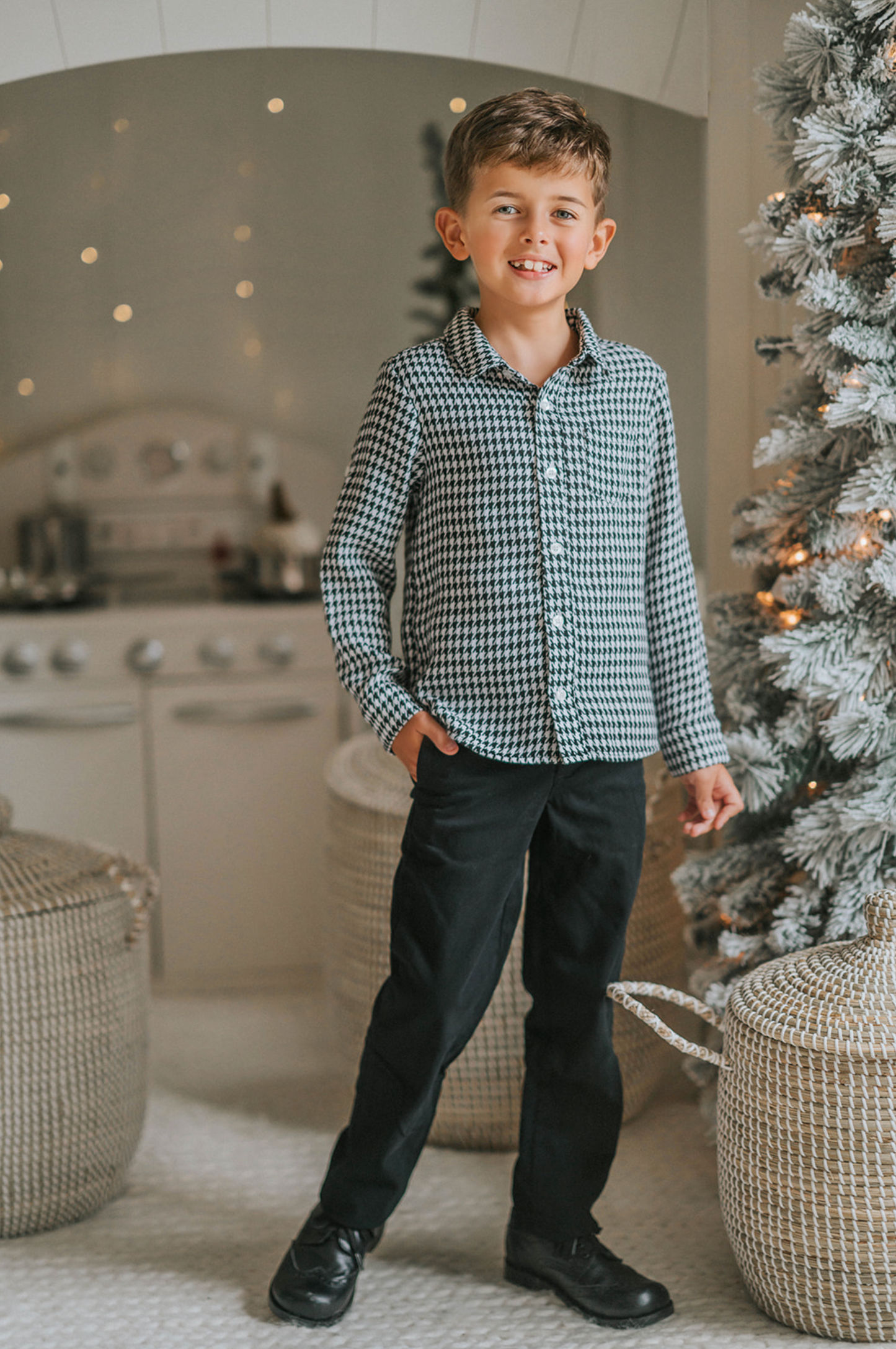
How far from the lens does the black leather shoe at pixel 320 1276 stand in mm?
1326

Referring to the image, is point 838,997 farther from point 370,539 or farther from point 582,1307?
point 370,539

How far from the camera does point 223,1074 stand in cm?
202

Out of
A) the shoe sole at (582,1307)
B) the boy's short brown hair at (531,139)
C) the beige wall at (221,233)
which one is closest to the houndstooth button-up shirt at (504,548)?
the boy's short brown hair at (531,139)

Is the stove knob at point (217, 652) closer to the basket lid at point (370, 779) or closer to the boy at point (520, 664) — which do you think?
the basket lid at point (370, 779)

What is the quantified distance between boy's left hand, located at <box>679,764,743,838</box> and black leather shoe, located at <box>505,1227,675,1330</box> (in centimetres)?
46

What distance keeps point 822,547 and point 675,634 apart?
0.20 metres

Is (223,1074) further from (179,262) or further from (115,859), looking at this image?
(179,262)

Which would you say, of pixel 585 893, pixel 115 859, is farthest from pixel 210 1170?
pixel 585 893

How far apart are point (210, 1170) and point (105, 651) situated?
38.8 inches

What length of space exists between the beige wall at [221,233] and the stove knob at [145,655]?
26.2 inches

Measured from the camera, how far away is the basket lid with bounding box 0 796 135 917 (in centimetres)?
153


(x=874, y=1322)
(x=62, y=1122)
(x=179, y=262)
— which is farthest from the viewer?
(x=179, y=262)

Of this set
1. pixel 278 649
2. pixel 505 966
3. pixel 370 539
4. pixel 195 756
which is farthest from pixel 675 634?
pixel 195 756

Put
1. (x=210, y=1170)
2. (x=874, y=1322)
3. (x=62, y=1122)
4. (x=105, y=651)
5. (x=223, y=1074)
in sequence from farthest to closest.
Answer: (x=105, y=651), (x=223, y=1074), (x=210, y=1170), (x=62, y=1122), (x=874, y=1322)
